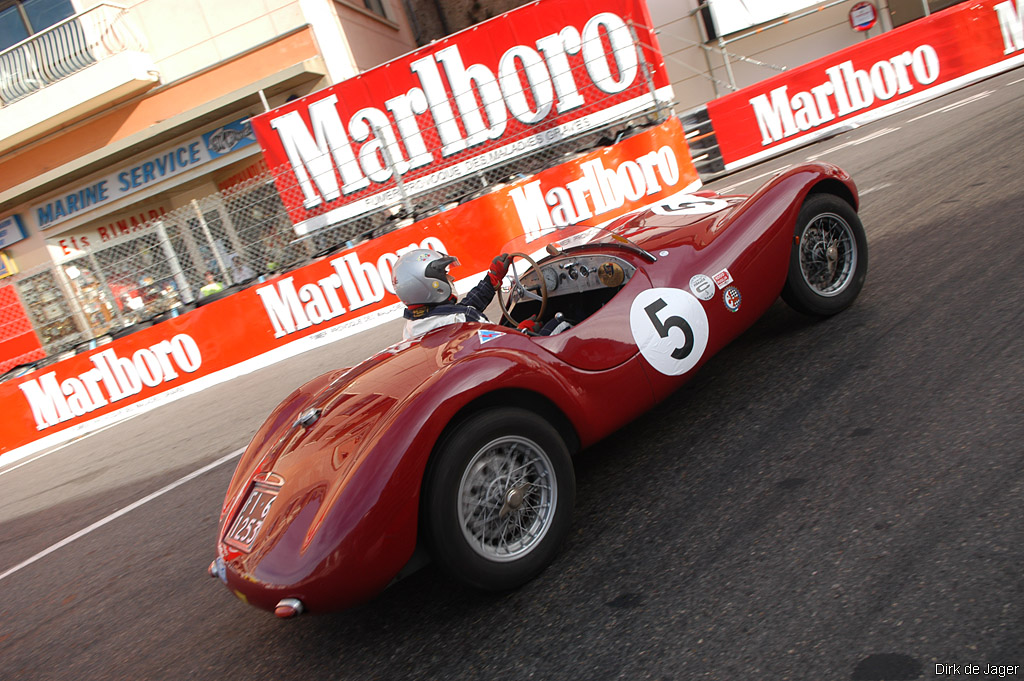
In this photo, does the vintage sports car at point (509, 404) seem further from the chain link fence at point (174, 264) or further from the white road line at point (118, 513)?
the chain link fence at point (174, 264)

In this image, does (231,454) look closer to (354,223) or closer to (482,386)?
(482,386)

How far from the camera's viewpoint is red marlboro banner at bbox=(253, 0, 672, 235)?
11406 mm

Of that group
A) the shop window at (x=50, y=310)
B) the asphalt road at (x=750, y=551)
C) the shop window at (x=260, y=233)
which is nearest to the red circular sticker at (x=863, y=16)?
the shop window at (x=260, y=233)

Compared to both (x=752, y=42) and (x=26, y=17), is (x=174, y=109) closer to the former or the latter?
(x=26, y=17)

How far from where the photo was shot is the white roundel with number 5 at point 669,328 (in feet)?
10.9

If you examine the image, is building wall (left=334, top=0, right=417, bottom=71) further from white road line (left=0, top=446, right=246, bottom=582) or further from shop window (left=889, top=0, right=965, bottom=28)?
white road line (left=0, top=446, right=246, bottom=582)

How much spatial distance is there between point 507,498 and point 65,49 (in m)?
18.9

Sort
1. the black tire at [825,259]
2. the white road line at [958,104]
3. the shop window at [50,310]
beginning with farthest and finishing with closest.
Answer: the shop window at [50,310] → the white road line at [958,104] → the black tire at [825,259]

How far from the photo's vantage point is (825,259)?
4.08 metres

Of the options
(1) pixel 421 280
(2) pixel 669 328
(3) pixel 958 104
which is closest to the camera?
(2) pixel 669 328

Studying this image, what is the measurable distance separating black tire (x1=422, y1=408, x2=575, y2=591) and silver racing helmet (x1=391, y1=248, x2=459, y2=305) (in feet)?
3.29

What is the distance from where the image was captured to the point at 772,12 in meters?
16.8

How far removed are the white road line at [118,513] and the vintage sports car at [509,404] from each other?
7.62ft

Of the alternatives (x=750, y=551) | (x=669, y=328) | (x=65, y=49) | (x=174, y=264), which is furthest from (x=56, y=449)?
(x=65, y=49)
